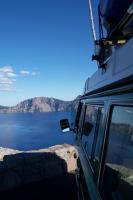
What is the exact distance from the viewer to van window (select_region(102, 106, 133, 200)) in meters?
1.76

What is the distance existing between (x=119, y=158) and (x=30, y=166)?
8.78 meters

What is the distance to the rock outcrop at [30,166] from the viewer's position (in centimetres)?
999

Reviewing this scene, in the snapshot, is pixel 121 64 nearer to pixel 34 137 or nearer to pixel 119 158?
pixel 119 158

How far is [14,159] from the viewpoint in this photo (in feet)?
33.9

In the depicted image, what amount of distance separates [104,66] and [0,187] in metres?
7.78

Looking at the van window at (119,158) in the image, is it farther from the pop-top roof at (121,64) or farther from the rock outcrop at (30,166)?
the rock outcrop at (30,166)

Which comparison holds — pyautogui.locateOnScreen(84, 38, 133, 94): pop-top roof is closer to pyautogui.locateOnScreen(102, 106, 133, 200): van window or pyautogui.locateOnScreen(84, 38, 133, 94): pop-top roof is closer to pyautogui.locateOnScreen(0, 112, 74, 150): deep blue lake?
pyautogui.locateOnScreen(102, 106, 133, 200): van window

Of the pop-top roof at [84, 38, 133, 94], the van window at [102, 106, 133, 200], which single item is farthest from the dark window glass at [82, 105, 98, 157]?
the van window at [102, 106, 133, 200]

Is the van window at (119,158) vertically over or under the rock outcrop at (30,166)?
over

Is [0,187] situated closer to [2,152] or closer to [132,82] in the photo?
[2,152]

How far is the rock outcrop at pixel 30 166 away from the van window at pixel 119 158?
8.20 m

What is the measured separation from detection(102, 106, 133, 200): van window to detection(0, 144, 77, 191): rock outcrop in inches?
323

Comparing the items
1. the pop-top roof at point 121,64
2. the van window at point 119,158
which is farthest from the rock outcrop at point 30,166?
the van window at point 119,158

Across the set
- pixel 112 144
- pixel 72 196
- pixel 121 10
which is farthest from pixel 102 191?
pixel 72 196
